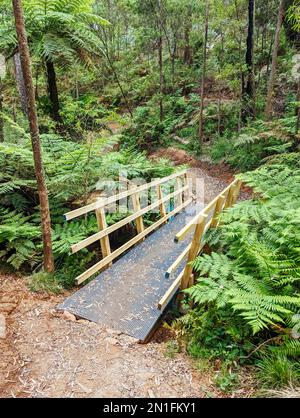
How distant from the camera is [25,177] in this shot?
6457 mm

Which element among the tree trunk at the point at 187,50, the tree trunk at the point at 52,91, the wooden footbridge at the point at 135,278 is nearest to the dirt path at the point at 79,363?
the wooden footbridge at the point at 135,278

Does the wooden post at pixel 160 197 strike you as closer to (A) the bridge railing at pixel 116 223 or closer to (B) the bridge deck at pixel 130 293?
(A) the bridge railing at pixel 116 223

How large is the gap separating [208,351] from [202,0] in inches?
671

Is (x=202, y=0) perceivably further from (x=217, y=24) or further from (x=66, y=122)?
(x=66, y=122)

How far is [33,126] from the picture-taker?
3887 mm

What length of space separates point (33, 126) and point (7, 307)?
2.40m

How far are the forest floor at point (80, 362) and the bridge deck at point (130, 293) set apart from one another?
20cm

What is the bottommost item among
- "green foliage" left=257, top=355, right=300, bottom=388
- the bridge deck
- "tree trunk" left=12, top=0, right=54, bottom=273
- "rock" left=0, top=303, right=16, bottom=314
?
the bridge deck

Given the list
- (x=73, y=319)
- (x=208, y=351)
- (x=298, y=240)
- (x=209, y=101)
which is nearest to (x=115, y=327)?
(x=73, y=319)

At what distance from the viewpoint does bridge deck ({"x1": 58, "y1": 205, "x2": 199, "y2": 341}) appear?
4145mm

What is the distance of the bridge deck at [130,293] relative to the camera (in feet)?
13.6

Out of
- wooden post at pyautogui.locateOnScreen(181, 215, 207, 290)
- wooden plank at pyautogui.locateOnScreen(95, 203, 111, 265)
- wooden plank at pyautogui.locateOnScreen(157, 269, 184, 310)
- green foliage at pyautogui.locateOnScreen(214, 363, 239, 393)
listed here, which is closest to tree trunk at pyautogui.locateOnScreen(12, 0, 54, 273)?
wooden plank at pyautogui.locateOnScreen(95, 203, 111, 265)

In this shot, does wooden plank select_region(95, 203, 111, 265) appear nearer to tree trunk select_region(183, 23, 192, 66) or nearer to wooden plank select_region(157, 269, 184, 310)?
wooden plank select_region(157, 269, 184, 310)

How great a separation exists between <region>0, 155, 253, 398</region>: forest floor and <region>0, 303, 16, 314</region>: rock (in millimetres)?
11
